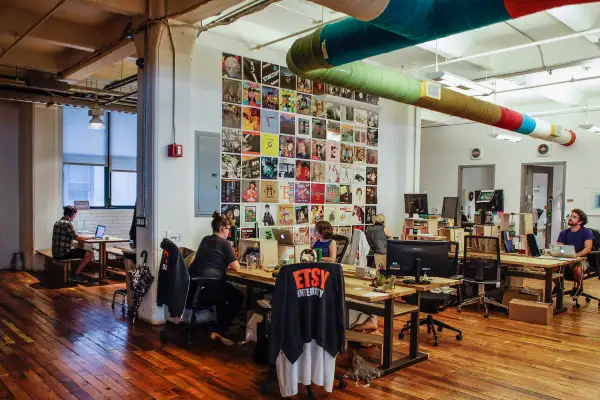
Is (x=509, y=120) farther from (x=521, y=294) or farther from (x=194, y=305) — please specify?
(x=194, y=305)

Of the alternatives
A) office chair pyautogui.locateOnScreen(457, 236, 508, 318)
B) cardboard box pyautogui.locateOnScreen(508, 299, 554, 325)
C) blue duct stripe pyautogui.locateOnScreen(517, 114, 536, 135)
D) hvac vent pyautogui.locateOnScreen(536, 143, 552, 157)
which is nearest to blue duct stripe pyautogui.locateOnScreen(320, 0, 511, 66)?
office chair pyautogui.locateOnScreen(457, 236, 508, 318)

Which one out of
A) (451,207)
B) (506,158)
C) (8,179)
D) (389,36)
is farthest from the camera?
(506,158)

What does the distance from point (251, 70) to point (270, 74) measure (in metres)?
0.39

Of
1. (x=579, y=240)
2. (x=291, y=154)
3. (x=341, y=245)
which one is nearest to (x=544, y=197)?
(x=579, y=240)

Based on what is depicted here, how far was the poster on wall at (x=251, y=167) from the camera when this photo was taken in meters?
7.47

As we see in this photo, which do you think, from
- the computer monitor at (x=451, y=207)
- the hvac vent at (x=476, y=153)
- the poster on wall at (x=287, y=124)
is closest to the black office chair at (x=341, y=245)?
the poster on wall at (x=287, y=124)

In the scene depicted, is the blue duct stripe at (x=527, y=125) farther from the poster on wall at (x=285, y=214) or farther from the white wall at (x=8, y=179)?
the white wall at (x=8, y=179)

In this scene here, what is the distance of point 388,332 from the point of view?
447cm

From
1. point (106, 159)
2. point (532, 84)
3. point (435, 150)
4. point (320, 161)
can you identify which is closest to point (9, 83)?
point (106, 159)

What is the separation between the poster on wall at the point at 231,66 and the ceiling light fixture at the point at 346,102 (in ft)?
4.89

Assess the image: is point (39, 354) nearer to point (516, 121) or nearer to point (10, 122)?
point (10, 122)

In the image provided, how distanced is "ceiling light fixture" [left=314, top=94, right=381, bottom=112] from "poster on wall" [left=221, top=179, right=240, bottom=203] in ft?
6.88

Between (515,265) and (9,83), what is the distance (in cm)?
879

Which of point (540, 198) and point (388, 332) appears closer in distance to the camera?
point (388, 332)
